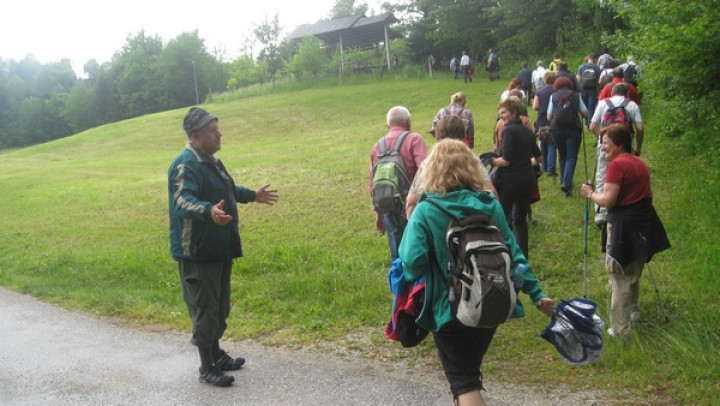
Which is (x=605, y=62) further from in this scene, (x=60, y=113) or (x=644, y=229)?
(x=60, y=113)

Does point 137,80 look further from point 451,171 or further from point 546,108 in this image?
point 451,171

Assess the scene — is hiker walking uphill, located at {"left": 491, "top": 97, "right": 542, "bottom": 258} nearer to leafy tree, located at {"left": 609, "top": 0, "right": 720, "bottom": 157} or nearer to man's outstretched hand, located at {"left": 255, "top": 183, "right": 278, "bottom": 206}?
man's outstretched hand, located at {"left": 255, "top": 183, "right": 278, "bottom": 206}

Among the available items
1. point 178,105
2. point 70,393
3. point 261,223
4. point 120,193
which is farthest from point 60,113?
point 70,393

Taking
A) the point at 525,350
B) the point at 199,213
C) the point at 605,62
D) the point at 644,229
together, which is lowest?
the point at 525,350

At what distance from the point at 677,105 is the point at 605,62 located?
634cm

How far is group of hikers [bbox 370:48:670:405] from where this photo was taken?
343cm

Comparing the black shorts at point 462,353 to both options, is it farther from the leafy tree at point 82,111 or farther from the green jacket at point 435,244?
the leafy tree at point 82,111

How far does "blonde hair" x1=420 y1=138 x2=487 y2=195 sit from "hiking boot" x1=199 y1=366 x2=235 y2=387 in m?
2.50

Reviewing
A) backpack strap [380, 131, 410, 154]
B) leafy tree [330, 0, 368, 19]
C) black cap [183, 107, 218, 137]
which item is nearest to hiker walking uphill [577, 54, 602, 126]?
backpack strap [380, 131, 410, 154]

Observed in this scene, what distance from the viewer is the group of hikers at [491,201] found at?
11.3 feet

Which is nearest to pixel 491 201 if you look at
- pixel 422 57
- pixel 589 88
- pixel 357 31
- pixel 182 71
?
pixel 589 88

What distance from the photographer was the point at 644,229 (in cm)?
524

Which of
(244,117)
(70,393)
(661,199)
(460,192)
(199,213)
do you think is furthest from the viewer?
(244,117)

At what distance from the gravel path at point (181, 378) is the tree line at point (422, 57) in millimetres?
6909
